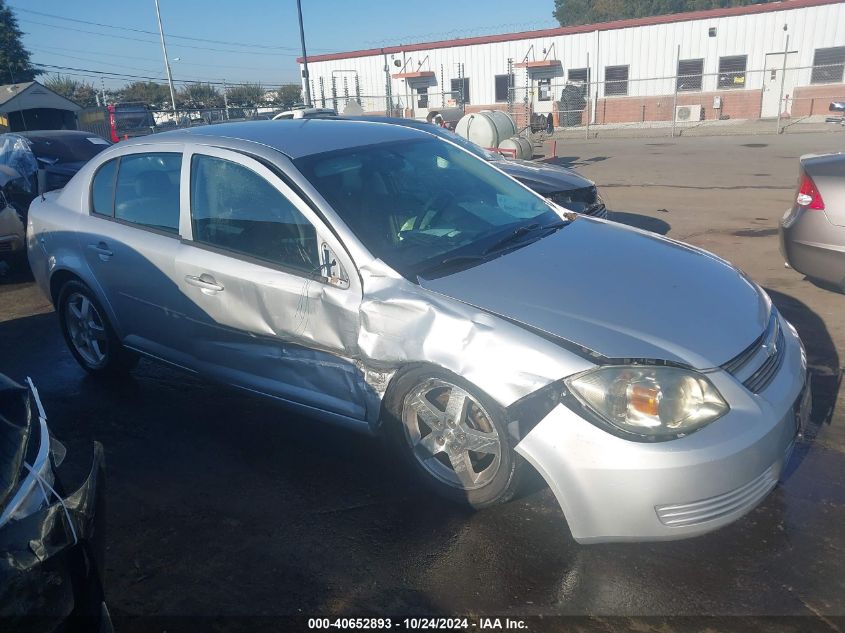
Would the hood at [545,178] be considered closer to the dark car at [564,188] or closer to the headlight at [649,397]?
the dark car at [564,188]

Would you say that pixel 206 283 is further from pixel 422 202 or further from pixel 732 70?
pixel 732 70

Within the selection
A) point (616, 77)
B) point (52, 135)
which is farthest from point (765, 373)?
point (616, 77)

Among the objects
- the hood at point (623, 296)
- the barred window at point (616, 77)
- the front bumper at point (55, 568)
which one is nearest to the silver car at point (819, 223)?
the hood at point (623, 296)

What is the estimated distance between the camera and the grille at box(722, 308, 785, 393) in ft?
8.94

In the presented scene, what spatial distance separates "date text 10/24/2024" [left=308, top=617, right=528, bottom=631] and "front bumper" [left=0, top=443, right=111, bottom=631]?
2.79 ft

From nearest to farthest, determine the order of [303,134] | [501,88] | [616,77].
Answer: [303,134] < [616,77] < [501,88]

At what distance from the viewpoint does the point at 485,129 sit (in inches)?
637

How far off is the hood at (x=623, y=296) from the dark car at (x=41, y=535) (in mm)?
1619

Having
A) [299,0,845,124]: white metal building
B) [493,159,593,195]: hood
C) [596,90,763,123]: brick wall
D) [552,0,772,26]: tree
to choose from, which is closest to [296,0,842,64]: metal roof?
[299,0,845,124]: white metal building

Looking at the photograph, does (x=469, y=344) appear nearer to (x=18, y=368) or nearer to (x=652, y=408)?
(x=652, y=408)

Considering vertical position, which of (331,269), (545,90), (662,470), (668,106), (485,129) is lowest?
A: (668,106)

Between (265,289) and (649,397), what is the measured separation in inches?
76.0

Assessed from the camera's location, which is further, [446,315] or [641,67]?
[641,67]

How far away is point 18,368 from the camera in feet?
17.1
